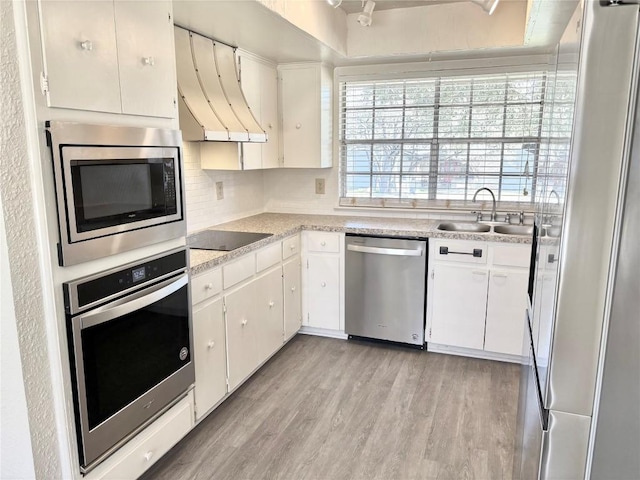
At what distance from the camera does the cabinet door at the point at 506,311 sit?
318 centimetres

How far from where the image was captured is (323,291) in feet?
12.2

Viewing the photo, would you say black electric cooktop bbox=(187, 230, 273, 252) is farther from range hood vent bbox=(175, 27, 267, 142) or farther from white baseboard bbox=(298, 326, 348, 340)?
white baseboard bbox=(298, 326, 348, 340)

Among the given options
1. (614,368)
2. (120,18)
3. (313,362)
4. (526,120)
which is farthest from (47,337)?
(526,120)

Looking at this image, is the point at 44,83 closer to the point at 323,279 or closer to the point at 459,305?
the point at 323,279

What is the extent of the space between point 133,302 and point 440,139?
2.86 m

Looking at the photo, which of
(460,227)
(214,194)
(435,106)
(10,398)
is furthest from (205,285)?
(435,106)

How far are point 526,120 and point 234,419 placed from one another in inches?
117

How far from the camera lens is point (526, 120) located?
360 cm

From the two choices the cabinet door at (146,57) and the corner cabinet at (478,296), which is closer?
the cabinet door at (146,57)

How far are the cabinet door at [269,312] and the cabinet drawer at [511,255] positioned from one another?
149cm

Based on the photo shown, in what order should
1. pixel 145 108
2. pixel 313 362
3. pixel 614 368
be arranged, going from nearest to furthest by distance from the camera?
1. pixel 614 368
2. pixel 145 108
3. pixel 313 362

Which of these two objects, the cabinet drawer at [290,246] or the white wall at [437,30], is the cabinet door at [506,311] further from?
the white wall at [437,30]

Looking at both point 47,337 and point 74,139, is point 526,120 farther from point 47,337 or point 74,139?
point 47,337

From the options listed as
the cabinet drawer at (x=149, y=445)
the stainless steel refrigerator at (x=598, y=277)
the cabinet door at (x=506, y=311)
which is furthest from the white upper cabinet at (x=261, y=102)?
the stainless steel refrigerator at (x=598, y=277)
